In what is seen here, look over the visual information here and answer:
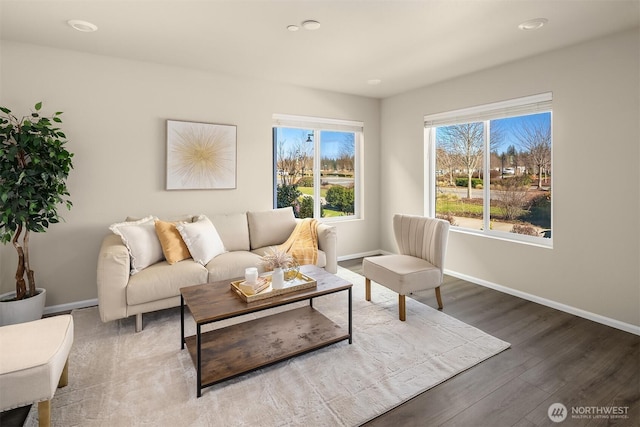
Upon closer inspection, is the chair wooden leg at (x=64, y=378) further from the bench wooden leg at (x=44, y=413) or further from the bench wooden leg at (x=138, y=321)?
the bench wooden leg at (x=138, y=321)

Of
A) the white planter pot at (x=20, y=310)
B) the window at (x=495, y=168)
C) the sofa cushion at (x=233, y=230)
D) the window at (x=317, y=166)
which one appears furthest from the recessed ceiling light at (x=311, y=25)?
the white planter pot at (x=20, y=310)

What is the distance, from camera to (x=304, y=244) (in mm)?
3770

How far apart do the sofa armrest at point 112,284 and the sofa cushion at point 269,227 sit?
1.48 metres

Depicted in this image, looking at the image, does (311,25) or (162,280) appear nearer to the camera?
(311,25)

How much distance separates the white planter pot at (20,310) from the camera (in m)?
2.75

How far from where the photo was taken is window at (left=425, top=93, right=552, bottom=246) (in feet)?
11.5

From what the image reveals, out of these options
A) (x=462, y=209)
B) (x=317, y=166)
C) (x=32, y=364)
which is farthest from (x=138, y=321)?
(x=462, y=209)

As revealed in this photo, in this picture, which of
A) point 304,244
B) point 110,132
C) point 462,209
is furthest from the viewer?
point 462,209

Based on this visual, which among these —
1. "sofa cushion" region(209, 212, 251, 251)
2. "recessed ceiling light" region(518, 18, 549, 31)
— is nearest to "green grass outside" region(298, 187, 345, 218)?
"sofa cushion" region(209, 212, 251, 251)

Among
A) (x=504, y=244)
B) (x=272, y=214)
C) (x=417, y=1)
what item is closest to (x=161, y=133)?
(x=272, y=214)

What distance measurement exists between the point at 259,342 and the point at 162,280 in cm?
107

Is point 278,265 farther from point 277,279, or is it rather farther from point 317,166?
point 317,166

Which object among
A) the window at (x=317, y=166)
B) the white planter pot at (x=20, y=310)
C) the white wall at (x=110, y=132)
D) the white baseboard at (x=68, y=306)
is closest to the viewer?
the white planter pot at (x=20, y=310)

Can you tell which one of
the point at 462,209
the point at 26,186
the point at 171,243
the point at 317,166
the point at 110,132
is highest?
the point at 110,132
